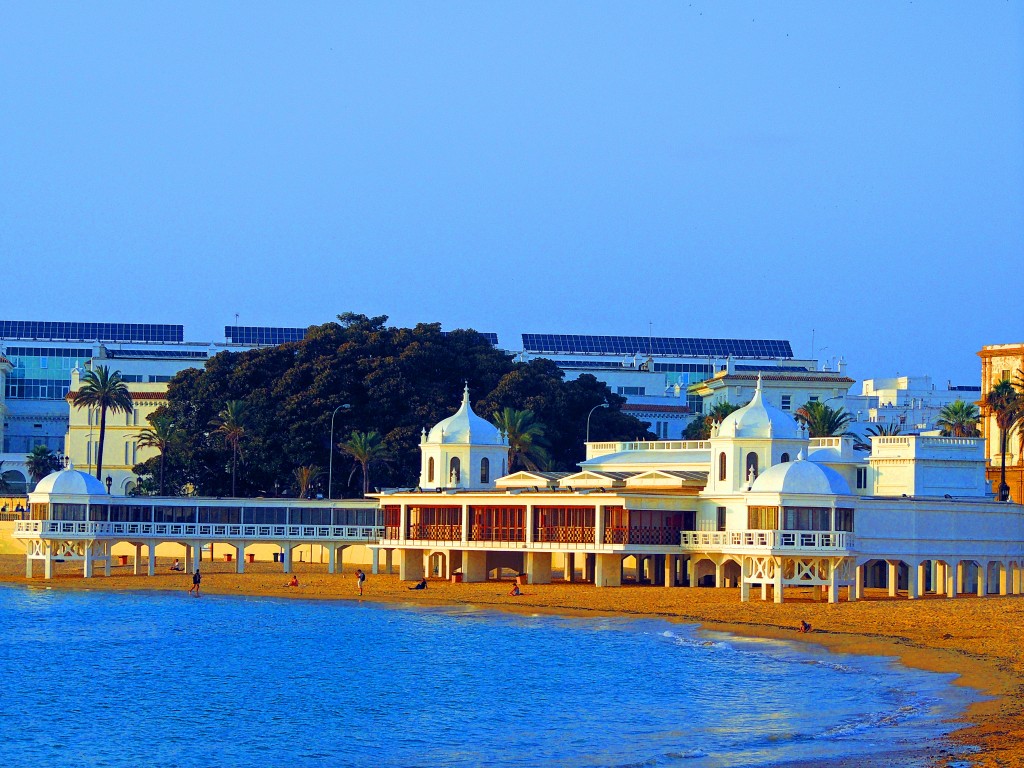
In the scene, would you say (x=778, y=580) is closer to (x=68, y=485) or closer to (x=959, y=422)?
(x=68, y=485)

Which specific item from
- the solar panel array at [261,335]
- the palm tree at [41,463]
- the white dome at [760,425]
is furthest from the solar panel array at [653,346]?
the white dome at [760,425]

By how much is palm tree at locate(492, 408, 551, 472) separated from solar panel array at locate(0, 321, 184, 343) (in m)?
61.9

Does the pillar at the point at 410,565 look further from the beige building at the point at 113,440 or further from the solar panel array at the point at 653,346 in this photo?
the solar panel array at the point at 653,346

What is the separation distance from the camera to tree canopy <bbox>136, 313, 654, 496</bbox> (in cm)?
10350

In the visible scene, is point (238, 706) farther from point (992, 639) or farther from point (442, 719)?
point (992, 639)

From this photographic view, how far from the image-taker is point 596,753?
37281 millimetres

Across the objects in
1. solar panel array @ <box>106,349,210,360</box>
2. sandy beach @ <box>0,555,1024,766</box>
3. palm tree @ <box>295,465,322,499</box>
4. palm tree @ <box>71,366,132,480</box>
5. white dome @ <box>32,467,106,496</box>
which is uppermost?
solar panel array @ <box>106,349,210,360</box>

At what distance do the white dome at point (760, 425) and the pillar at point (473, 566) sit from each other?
15.3 meters

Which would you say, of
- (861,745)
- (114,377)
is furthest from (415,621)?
(114,377)

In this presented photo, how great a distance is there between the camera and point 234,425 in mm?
102312

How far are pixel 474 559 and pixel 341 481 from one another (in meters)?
26.0

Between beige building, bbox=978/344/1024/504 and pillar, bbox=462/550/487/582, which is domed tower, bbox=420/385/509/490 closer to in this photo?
pillar, bbox=462/550/487/582

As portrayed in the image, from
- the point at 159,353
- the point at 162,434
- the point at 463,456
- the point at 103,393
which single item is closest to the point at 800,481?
the point at 463,456

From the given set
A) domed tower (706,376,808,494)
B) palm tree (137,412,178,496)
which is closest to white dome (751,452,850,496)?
domed tower (706,376,808,494)
